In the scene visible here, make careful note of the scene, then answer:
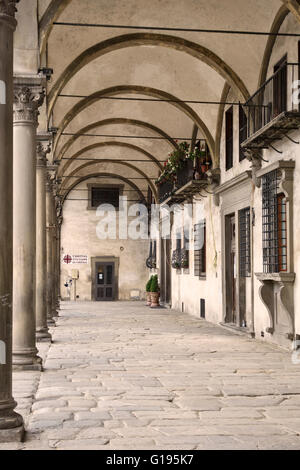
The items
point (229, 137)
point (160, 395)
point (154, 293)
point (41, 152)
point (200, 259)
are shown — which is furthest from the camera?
point (154, 293)

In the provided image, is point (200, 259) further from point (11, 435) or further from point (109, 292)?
point (11, 435)

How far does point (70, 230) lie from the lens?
3177 cm

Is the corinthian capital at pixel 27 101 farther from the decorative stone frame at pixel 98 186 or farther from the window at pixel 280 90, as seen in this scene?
the decorative stone frame at pixel 98 186

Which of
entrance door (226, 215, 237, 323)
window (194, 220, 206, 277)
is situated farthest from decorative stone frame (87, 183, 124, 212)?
entrance door (226, 215, 237, 323)

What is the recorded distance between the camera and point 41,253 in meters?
12.9

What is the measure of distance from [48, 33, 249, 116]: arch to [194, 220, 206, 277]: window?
5.90m

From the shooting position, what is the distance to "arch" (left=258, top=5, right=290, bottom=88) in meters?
12.1

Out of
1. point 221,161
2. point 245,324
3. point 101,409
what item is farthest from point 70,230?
point 101,409

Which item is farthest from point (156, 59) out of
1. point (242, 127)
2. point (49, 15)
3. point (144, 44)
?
point (49, 15)

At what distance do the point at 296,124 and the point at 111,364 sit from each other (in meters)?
4.96

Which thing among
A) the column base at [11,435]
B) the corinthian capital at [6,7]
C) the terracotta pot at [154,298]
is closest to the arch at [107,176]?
the terracotta pot at [154,298]

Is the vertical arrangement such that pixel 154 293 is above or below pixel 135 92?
below

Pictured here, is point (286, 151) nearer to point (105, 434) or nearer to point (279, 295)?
point (279, 295)

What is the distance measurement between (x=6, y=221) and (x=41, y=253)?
746cm
